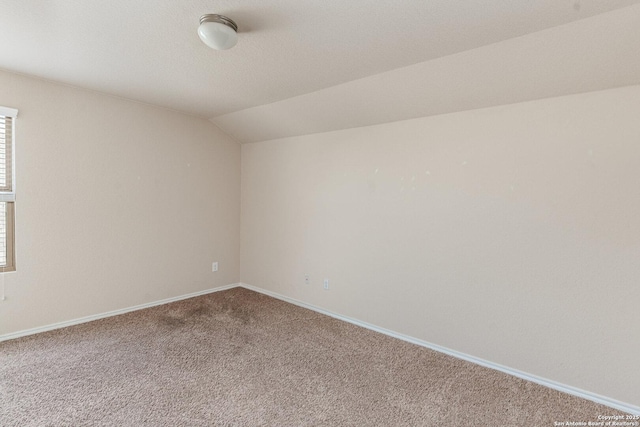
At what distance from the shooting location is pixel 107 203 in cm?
333

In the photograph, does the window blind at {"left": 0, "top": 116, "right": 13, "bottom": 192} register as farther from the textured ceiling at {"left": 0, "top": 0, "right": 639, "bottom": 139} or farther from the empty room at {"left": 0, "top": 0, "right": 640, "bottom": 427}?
the textured ceiling at {"left": 0, "top": 0, "right": 639, "bottom": 139}

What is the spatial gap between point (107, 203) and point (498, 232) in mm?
3742

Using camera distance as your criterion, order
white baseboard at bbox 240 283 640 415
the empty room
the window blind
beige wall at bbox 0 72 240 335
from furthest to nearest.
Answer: beige wall at bbox 0 72 240 335
the window blind
white baseboard at bbox 240 283 640 415
the empty room

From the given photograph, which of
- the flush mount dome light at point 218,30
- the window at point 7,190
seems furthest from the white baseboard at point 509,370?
the window at point 7,190

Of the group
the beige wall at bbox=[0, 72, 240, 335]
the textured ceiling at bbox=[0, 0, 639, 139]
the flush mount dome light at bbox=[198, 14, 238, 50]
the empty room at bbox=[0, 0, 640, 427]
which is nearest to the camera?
the textured ceiling at bbox=[0, 0, 639, 139]

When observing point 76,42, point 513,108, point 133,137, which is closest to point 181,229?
point 133,137

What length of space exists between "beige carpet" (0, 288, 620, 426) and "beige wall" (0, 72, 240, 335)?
18.1 inches

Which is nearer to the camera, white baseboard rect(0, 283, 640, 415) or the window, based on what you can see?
white baseboard rect(0, 283, 640, 415)

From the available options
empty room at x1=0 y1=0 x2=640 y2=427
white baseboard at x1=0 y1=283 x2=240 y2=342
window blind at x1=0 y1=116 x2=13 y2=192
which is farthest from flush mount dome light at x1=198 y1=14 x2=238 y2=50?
white baseboard at x1=0 y1=283 x2=240 y2=342

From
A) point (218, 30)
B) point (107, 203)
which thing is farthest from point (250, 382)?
point (107, 203)

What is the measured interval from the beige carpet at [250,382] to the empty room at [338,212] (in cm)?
2

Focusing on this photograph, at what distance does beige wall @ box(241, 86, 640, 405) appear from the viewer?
2.06 meters

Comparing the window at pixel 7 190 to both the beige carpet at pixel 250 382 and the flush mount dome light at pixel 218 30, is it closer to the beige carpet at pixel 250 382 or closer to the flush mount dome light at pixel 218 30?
the beige carpet at pixel 250 382

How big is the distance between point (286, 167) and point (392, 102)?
1685 millimetres
